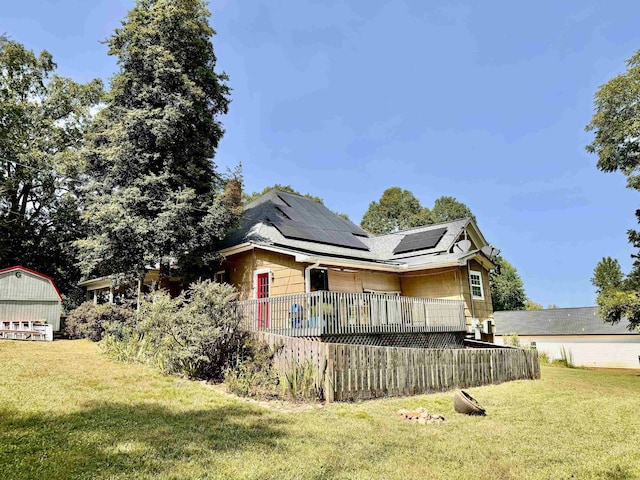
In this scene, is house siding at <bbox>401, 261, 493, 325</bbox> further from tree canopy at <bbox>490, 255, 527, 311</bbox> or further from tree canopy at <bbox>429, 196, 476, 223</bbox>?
tree canopy at <bbox>490, 255, 527, 311</bbox>

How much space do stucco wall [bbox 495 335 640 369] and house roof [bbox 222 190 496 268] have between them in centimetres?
2092

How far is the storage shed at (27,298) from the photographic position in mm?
18000

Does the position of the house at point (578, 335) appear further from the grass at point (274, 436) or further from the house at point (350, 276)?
the grass at point (274, 436)

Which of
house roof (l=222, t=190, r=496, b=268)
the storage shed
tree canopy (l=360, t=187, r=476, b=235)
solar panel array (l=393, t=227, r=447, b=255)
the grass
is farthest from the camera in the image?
tree canopy (l=360, t=187, r=476, b=235)

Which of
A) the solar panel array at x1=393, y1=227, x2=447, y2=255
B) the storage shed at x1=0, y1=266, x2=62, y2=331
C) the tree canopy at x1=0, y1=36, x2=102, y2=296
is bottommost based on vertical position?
the storage shed at x1=0, y1=266, x2=62, y2=331

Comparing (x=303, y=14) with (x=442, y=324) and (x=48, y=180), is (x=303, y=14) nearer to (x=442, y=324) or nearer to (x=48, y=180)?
(x=442, y=324)

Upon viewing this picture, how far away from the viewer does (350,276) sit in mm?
16859

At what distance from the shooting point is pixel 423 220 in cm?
4362

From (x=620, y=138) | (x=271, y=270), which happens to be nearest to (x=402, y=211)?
(x=620, y=138)

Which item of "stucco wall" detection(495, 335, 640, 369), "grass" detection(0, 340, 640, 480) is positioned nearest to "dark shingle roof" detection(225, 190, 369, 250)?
"grass" detection(0, 340, 640, 480)

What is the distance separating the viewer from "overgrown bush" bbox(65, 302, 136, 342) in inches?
640

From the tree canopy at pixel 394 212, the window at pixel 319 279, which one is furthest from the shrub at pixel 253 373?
the tree canopy at pixel 394 212

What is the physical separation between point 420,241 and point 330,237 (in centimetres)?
471

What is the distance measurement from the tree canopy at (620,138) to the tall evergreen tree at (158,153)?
1706cm
